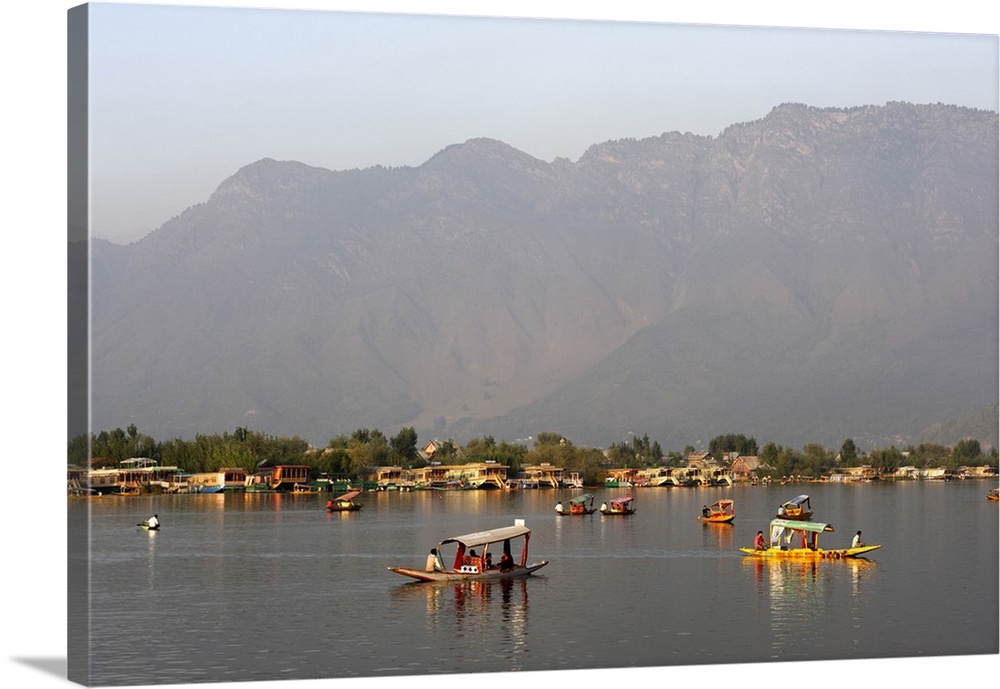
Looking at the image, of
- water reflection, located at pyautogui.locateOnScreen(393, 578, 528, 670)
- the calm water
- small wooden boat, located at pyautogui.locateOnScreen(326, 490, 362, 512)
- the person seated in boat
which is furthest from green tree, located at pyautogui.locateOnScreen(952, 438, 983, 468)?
small wooden boat, located at pyautogui.locateOnScreen(326, 490, 362, 512)

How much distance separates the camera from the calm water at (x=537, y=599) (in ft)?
70.1

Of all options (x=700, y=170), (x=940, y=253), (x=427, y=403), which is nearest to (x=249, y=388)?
(x=427, y=403)

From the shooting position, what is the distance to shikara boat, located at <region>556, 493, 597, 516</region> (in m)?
48.0

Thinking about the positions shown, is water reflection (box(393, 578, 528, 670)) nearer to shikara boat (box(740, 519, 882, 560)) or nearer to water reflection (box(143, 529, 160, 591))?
water reflection (box(143, 529, 160, 591))

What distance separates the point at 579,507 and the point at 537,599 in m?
23.7

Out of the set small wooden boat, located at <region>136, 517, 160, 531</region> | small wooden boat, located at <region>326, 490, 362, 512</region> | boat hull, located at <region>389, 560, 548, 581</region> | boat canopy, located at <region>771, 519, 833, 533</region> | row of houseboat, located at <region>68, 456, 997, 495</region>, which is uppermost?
row of houseboat, located at <region>68, 456, 997, 495</region>

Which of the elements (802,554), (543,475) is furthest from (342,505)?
(802,554)

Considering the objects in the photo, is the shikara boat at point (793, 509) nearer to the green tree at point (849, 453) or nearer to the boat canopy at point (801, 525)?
the green tree at point (849, 453)

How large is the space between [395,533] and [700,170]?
11.9 metres

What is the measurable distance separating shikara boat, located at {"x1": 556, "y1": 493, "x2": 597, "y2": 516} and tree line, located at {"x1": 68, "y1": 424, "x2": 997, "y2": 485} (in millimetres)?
685

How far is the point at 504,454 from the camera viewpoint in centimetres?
4456

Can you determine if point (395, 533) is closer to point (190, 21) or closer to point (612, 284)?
point (612, 284)

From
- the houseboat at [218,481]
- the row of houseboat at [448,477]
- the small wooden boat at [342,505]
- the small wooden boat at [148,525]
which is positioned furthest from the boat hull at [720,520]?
the small wooden boat at [148,525]

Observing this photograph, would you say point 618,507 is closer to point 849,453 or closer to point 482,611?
point 849,453
